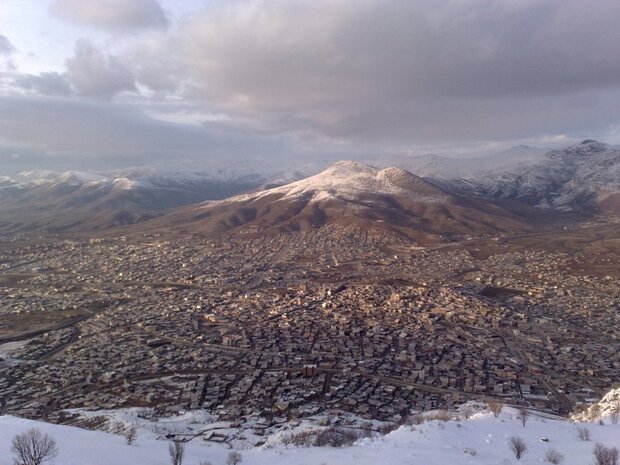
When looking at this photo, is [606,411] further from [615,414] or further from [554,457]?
[554,457]

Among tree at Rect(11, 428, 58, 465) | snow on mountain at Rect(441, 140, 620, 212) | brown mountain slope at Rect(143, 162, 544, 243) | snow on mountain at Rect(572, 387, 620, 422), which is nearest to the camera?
tree at Rect(11, 428, 58, 465)

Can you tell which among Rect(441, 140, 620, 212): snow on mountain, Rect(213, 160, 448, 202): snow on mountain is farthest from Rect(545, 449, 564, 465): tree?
Rect(441, 140, 620, 212): snow on mountain

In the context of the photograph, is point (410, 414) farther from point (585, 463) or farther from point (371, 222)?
point (371, 222)

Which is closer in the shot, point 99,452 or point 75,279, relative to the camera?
point 99,452

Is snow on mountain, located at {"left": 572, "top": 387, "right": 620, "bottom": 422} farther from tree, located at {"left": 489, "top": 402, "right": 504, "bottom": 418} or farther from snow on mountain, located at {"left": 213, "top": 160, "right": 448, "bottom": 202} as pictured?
snow on mountain, located at {"left": 213, "top": 160, "right": 448, "bottom": 202}

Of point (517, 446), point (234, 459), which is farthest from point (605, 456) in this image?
point (234, 459)

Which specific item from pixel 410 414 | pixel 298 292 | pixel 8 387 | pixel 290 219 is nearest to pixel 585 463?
pixel 410 414
